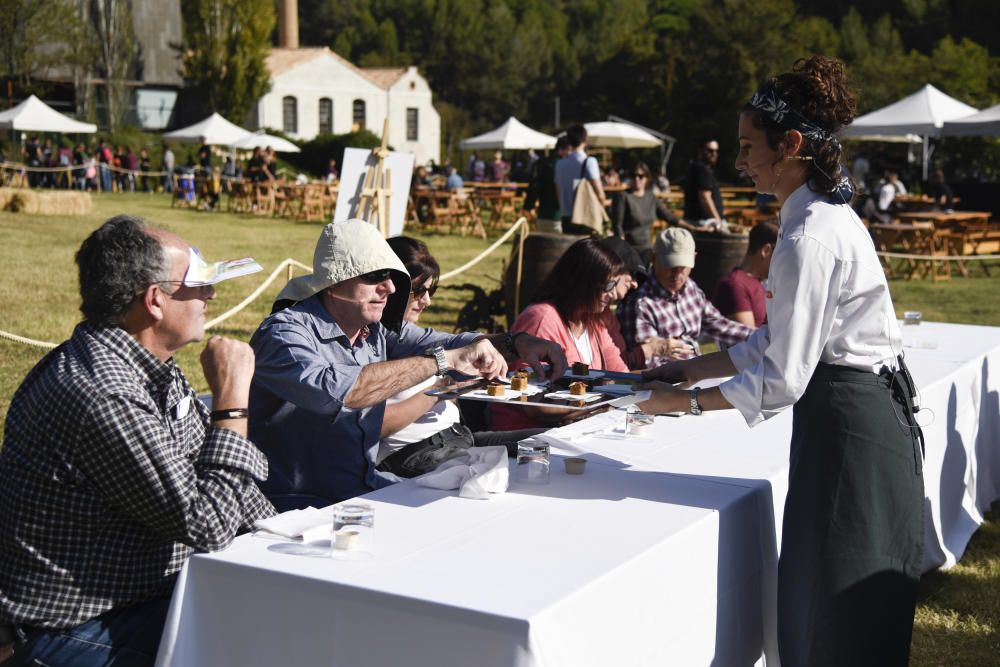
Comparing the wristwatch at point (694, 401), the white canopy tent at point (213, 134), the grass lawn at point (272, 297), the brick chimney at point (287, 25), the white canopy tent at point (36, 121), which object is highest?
the brick chimney at point (287, 25)

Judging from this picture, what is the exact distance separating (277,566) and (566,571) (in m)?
0.57

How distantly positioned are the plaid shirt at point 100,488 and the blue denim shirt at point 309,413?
2.23 ft

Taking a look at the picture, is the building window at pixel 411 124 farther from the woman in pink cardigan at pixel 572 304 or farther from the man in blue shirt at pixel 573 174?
the woman in pink cardigan at pixel 572 304

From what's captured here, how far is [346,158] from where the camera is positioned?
27.4 ft

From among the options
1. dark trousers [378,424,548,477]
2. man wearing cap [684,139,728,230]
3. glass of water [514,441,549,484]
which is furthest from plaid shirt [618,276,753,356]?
man wearing cap [684,139,728,230]

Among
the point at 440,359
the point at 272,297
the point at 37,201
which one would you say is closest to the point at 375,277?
the point at 440,359

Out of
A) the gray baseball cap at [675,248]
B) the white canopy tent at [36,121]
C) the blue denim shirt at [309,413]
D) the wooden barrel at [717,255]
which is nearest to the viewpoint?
the blue denim shirt at [309,413]

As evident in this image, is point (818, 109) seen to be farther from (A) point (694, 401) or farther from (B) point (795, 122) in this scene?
(A) point (694, 401)

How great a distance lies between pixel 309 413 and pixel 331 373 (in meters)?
0.19

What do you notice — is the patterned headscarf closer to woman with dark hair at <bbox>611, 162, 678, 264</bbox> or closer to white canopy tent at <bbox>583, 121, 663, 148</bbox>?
woman with dark hair at <bbox>611, 162, 678, 264</bbox>

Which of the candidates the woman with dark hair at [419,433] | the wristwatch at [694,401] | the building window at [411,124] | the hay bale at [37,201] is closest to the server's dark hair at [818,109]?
the wristwatch at [694,401]

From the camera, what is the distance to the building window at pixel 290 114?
173 ft

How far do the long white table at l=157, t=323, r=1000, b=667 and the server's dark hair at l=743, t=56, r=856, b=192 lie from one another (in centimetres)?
83

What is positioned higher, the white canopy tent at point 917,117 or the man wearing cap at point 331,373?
the white canopy tent at point 917,117
